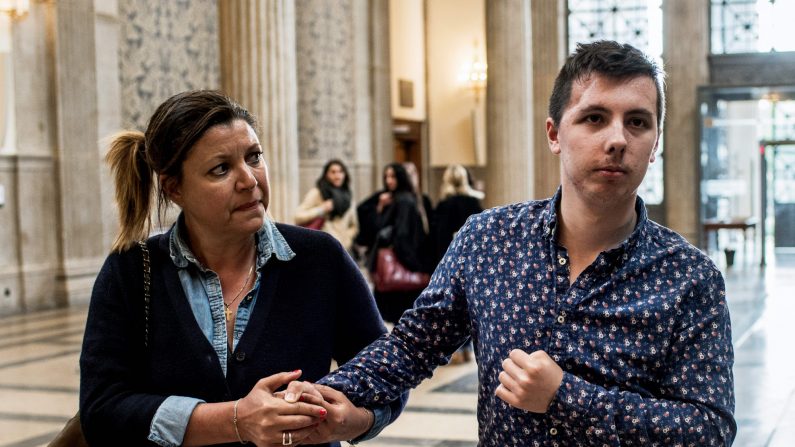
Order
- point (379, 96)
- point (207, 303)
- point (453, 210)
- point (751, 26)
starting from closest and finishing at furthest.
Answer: point (207, 303), point (453, 210), point (379, 96), point (751, 26)

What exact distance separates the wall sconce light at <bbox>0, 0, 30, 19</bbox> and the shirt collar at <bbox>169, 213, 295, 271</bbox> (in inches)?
385

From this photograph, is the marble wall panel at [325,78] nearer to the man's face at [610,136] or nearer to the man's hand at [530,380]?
the man's face at [610,136]

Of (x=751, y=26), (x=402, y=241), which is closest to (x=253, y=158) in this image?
(x=402, y=241)

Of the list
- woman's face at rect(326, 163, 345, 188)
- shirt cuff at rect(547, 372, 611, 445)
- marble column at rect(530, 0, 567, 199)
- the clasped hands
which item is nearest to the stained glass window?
marble column at rect(530, 0, 567, 199)

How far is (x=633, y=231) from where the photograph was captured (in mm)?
1950

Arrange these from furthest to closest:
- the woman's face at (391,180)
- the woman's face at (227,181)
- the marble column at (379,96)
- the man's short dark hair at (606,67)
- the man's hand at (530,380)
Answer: the marble column at (379,96) → the woman's face at (391,180) → the woman's face at (227,181) → the man's short dark hair at (606,67) → the man's hand at (530,380)

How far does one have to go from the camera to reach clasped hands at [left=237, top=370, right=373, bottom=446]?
2.05 metres

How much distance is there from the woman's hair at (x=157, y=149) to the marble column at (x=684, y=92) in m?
21.5

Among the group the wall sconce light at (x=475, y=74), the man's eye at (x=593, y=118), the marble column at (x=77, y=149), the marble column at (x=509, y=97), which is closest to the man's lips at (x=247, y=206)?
the man's eye at (x=593, y=118)

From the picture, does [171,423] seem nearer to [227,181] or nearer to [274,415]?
→ [274,415]

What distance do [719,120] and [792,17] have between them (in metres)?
2.74

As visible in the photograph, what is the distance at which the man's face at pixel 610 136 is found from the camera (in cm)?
188

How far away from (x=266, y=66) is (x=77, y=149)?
8.35ft

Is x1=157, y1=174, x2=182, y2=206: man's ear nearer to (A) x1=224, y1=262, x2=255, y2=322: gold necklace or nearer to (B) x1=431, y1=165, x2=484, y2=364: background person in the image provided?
(A) x1=224, y1=262, x2=255, y2=322: gold necklace
